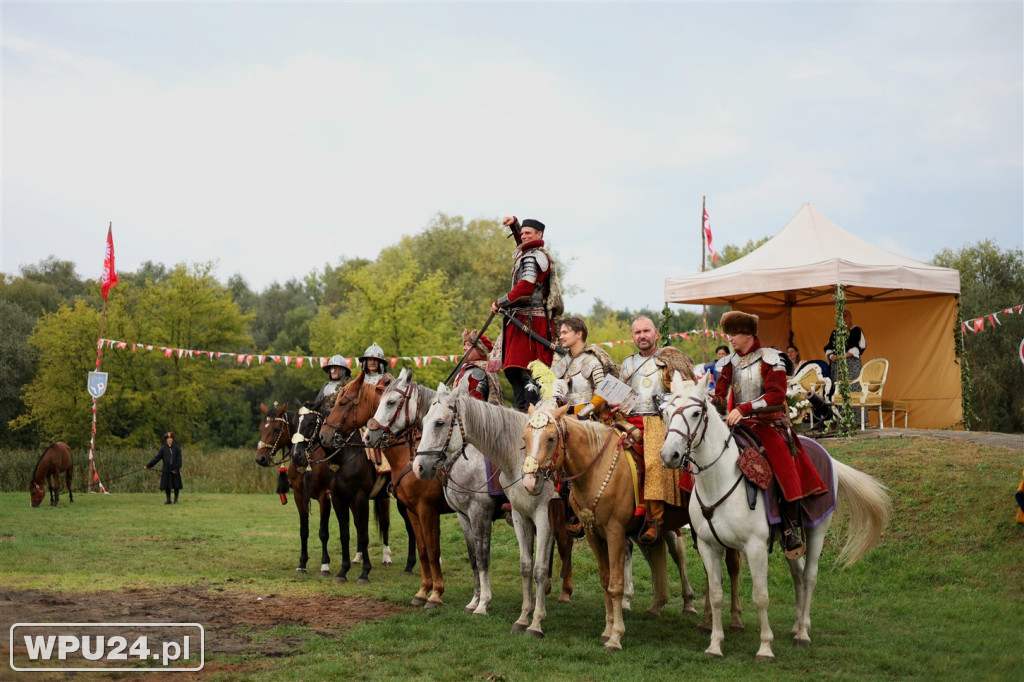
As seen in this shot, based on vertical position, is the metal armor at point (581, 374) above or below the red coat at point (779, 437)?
above

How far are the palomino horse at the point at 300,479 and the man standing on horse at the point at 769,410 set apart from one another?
5396 millimetres

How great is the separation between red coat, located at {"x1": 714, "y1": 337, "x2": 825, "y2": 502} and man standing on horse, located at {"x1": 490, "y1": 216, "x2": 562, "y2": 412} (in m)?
1.84

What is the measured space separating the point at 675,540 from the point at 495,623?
2.07m

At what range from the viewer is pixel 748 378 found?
6.73m

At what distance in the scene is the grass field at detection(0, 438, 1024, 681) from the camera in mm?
6227

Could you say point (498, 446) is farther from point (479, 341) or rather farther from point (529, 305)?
point (479, 341)

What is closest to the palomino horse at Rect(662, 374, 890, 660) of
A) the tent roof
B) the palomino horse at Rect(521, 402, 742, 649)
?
the palomino horse at Rect(521, 402, 742, 649)

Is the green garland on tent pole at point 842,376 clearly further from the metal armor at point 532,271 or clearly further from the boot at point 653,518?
the boot at point 653,518

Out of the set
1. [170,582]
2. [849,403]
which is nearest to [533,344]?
[170,582]

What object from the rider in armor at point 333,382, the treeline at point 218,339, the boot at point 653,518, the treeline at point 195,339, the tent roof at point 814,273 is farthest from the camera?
the treeline at point 195,339

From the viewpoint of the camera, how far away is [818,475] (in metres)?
6.80

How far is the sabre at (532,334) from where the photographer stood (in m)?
7.72

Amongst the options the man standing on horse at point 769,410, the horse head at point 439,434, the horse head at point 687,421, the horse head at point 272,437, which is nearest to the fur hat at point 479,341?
the horse head at point 439,434

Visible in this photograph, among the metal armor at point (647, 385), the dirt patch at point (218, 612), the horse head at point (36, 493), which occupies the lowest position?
the horse head at point (36, 493)
